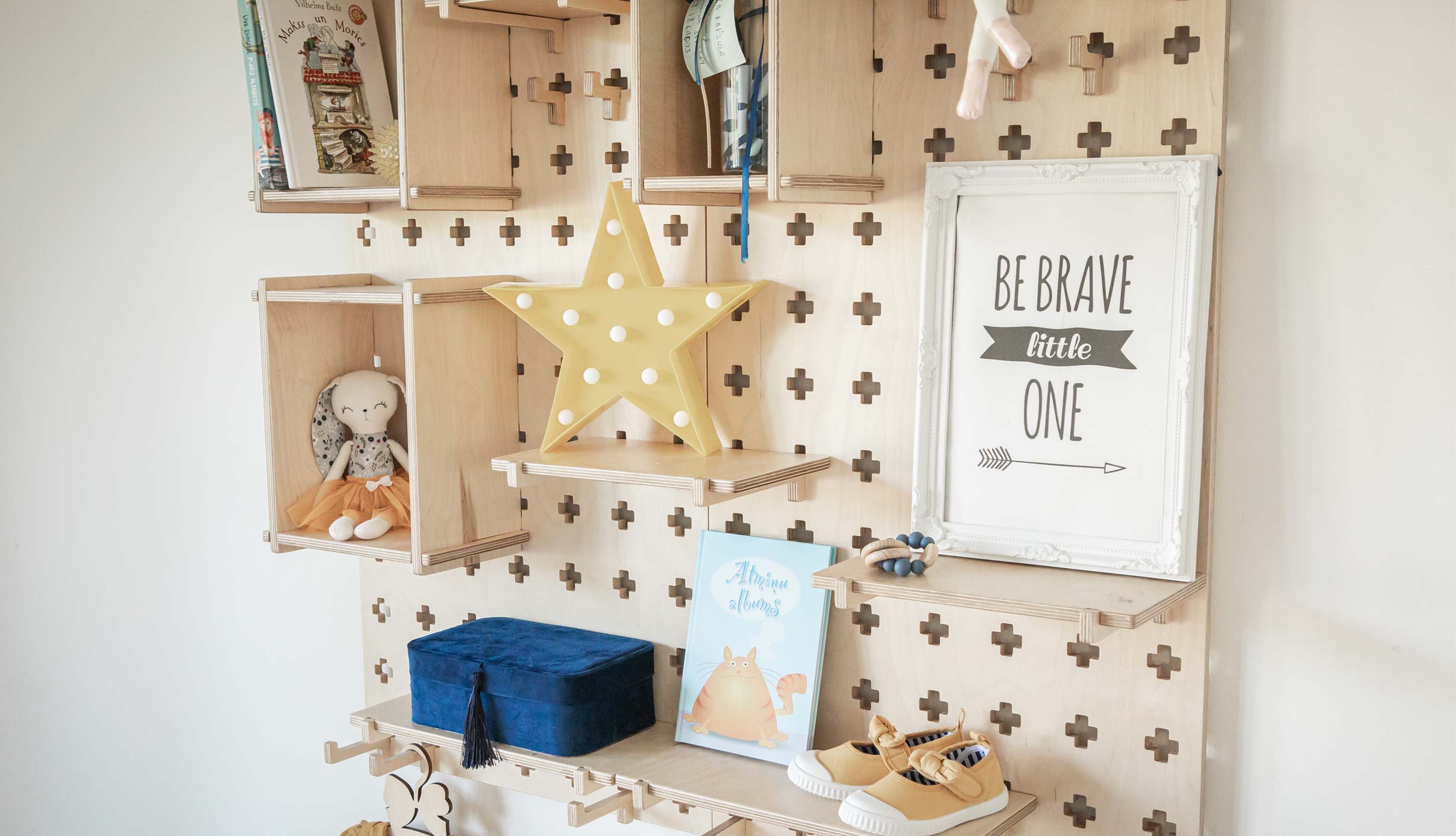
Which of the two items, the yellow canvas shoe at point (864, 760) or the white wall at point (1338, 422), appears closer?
the white wall at point (1338, 422)

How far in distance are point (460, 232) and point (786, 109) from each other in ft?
2.42

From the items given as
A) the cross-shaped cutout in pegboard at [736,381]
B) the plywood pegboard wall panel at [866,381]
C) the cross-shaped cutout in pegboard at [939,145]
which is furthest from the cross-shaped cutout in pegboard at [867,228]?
the cross-shaped cutout in pegboard at [736,381]

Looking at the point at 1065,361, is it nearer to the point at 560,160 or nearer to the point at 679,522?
the point at 679,522

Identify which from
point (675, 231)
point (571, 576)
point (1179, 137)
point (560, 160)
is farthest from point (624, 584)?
point (1179, 137)

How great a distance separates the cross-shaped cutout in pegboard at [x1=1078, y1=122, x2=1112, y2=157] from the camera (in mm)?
1452

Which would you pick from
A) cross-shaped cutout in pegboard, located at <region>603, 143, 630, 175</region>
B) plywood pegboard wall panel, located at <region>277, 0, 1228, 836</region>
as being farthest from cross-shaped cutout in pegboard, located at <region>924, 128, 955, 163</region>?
cross-shaped cutout in pegboard, located at <region>603, 143, 630, 175</region>

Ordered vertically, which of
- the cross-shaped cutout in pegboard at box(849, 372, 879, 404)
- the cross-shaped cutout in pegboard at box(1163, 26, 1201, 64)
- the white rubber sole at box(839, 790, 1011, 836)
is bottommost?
the white rubber sole at box(839, 790, 1011, 836)

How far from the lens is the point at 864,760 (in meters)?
1.53

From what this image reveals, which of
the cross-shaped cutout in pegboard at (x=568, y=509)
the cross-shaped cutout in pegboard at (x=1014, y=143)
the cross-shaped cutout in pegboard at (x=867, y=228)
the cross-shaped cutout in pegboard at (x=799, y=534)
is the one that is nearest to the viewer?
the cross-shaped cutout in pegboard at (x=1014, y=143)

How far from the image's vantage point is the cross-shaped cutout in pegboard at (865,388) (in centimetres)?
164

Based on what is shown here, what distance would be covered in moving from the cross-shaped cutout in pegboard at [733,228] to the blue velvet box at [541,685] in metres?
0.63

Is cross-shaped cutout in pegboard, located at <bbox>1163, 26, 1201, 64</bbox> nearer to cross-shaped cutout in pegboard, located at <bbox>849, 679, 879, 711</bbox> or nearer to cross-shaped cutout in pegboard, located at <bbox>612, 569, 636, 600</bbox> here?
cross-shaped cutout in pegboard, located at <bbox>849, 679, 879, 711</bbox>

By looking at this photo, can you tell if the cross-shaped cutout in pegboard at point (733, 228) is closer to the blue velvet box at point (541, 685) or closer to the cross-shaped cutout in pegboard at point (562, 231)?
the cross-shaped cutout in pegboard at point (562, 231)

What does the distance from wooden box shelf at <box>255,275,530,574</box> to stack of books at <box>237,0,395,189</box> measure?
18 centimetres
